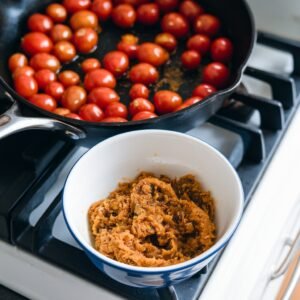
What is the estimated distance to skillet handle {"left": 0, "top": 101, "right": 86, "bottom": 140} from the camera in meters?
0.65

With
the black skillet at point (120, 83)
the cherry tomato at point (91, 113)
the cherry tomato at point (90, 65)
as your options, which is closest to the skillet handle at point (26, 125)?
the black skillet at point (120, 83)

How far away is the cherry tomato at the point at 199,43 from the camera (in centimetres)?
93

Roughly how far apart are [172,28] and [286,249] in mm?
423

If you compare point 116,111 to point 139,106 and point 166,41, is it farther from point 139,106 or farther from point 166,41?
point 166,41

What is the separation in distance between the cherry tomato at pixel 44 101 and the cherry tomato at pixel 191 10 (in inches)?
11.8

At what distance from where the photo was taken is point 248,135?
0.77 meters

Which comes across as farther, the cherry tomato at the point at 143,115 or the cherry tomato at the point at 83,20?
the cherry tomato at the point at 83,20

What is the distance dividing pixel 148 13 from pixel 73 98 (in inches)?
9.4

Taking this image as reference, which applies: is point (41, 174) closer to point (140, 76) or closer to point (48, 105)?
point (48, 105)

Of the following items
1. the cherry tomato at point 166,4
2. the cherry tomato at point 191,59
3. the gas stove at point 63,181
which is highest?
the cherry tomato at point 166,4

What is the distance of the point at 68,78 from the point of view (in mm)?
889

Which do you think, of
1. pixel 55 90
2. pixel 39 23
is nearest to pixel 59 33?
pixel 39 23

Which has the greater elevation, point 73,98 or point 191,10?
point 191,10

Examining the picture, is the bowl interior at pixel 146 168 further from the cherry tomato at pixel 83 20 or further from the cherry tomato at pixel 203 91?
the cherry tomato at pixel 83 20
